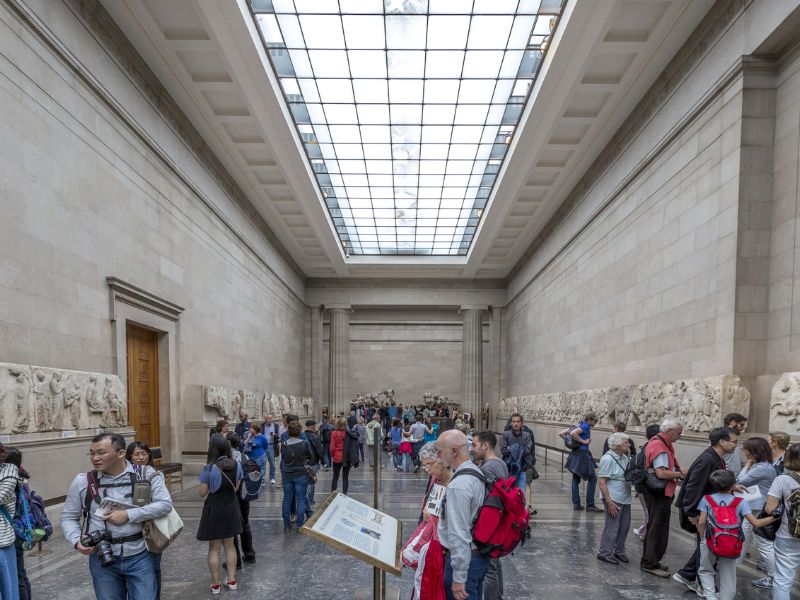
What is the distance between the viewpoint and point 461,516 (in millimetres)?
3541

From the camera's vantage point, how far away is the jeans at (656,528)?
6.46 m

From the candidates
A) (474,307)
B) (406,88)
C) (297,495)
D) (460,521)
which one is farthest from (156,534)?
(474,307)

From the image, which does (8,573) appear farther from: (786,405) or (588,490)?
(786,405)

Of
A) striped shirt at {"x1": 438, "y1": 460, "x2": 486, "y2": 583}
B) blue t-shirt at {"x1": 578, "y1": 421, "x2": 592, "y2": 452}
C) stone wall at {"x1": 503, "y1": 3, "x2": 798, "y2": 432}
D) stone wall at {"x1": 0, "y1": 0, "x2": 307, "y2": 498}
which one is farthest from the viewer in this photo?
blue t-shirt at {"x1": 578, "y1": 421, "x2": 592, "y2": 452}

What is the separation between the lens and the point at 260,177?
730 inches

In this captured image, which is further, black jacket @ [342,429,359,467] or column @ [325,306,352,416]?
column @ [325,306,352,416]

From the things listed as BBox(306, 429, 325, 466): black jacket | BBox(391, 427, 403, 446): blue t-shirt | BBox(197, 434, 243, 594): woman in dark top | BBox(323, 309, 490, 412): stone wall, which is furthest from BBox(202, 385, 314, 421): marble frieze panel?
BBox(197, 434, 243, 594): woman in dark top

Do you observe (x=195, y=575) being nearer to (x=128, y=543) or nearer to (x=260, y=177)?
(x=128, y=543)

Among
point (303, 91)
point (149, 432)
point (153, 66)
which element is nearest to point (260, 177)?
point (303, 91)

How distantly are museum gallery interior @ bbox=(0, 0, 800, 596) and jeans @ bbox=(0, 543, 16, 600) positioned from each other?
3337 mm

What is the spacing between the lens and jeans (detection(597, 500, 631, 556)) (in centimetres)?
690

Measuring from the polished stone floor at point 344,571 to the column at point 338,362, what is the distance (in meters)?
22.1

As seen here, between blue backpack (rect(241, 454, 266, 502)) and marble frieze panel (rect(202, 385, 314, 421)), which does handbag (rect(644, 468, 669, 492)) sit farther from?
marble frieze panel (rect(202, 385, 314, 421))

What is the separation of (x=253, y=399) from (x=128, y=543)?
52.7 feet
